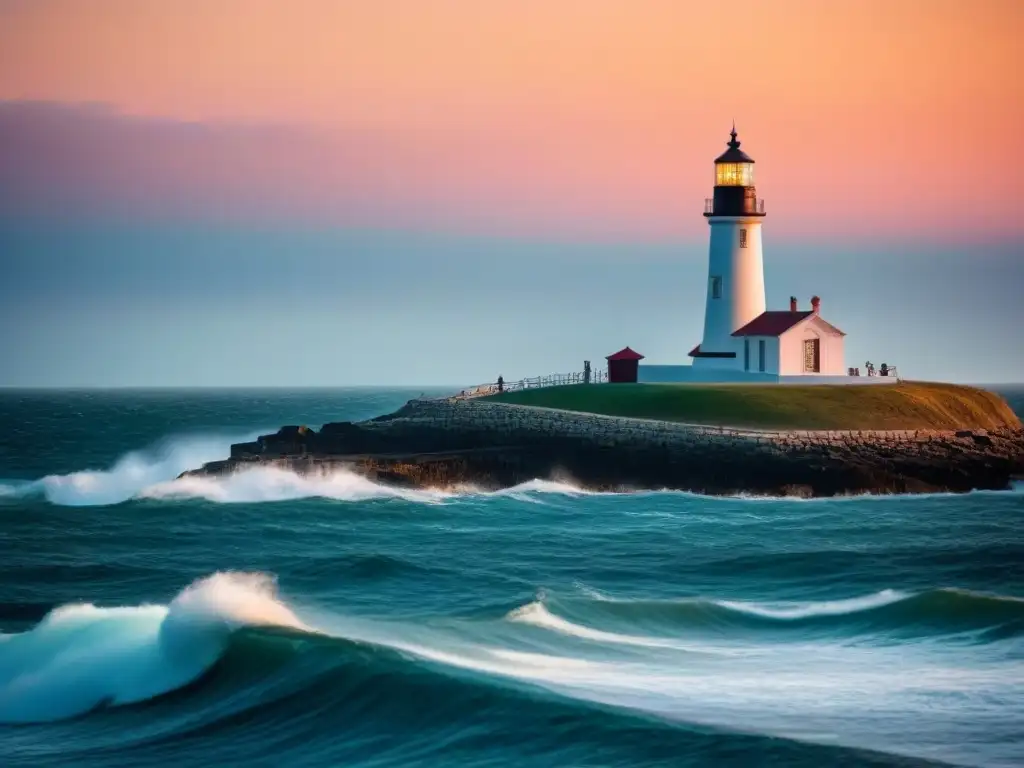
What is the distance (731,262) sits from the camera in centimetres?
5575

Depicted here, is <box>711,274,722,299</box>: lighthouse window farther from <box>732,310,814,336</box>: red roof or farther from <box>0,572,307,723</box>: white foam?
<box>0,572,307,723</box>: white foam

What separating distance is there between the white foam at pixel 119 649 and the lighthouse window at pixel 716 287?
34.2 m

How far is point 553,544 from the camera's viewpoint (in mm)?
33594

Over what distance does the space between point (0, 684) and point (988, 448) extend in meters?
34.4

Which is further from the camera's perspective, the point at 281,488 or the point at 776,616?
the point at 281,488

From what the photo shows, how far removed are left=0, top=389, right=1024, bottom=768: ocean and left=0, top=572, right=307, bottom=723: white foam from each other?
5 cm

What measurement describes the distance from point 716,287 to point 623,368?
14.7 feet

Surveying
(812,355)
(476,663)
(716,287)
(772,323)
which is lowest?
(476,663)

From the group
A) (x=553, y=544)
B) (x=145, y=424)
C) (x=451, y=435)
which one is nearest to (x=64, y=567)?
(x=553, y=544)

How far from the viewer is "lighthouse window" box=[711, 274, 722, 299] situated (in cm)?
5572

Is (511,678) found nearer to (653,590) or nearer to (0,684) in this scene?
(0,684)

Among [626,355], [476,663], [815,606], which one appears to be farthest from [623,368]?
[476,663]

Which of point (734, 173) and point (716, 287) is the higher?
point (734, 173)

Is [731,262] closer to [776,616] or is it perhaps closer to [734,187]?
[734,187]
